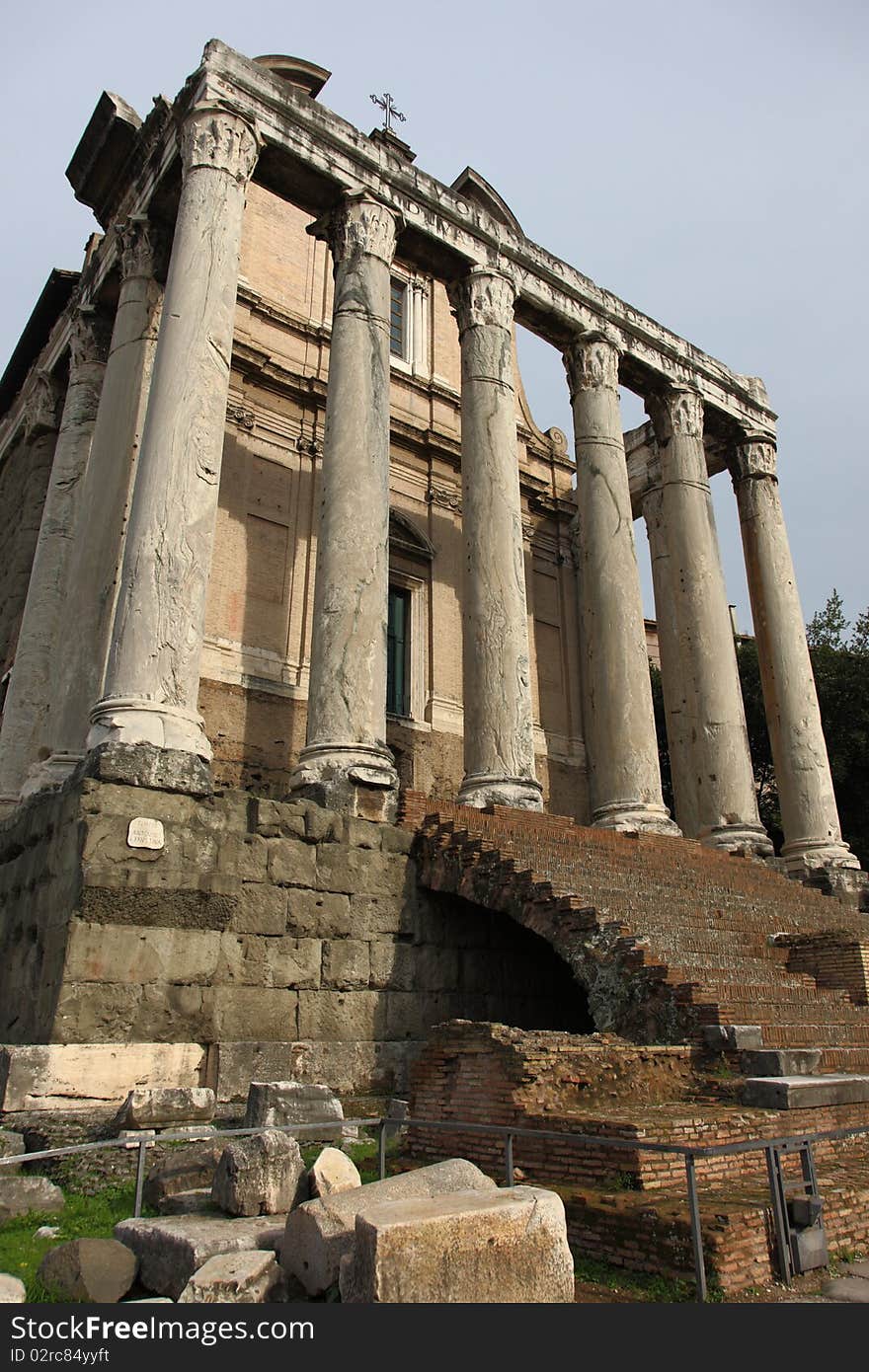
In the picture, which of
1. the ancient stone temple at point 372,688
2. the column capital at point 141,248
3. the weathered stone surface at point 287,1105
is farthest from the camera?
the column capital at point 141,248

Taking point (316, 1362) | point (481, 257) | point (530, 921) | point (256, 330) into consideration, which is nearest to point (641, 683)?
point (530, 921)

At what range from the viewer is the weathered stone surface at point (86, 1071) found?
7.75m

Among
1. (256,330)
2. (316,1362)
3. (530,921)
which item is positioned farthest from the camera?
(256,330)

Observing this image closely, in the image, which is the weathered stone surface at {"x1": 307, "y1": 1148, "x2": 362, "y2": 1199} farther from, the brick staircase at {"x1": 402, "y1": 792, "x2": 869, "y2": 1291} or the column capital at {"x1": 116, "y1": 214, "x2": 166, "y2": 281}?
the column capital at {"x1": 116, "y1": 214, "x2": 166, "y2": 281}

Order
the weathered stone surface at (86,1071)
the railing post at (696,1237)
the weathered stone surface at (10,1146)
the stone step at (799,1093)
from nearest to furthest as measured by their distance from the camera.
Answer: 1. the railing post at (696,1237)
2. the stone step at (799,1093)
3. the weathered stone surface at (10,1146)
4. the weathered stone surface at (86,1071)

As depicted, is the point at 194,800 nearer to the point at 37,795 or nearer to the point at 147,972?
the point at 147,972

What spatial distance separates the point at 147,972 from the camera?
866 centimetres

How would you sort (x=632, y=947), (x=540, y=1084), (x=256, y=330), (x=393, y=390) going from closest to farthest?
(x=540, y=1084) < (x=632, y=947) < (x=256, y=330) < (x=393, y=390)

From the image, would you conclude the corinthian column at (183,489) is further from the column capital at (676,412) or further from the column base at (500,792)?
the column capital at (676,412)

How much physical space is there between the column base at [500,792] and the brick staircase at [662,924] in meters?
0.32

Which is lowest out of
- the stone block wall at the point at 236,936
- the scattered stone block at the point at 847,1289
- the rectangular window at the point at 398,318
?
the scattered stone block at the point at 847,1289

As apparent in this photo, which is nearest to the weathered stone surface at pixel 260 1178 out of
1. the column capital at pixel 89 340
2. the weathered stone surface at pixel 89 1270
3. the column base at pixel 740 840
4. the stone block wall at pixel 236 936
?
the weathered stone surface at pixel 89 1270

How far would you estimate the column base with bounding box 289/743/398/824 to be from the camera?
1096 cm

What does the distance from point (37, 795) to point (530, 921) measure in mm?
6442
